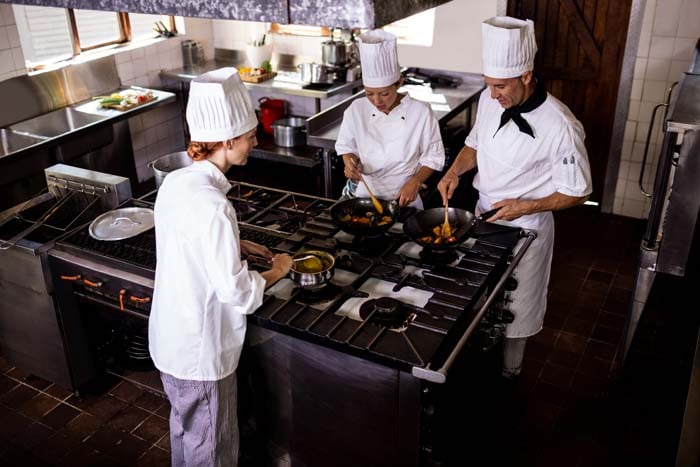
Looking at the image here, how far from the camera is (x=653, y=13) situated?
5.11 meters

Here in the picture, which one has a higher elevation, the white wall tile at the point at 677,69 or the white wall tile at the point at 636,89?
the white wall tile at the point at 677,69

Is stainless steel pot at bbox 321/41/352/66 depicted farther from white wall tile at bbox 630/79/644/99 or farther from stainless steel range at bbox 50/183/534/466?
stainless steel range at bbox 50/183/534/466

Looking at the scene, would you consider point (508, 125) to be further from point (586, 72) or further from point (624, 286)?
point (586, 72)

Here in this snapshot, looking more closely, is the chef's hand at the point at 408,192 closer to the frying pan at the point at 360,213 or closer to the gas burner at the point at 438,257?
the frying pan at the point at 360,213

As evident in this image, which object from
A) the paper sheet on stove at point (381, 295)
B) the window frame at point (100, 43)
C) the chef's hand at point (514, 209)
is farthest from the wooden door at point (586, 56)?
the paper sheet on stove at point (381, 295)

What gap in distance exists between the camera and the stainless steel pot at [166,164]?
12.1 ft

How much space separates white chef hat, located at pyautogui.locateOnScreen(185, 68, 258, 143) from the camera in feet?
7.77

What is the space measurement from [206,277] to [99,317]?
129 centimetres

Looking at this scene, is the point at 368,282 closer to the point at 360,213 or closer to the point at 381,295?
the point at 381,295

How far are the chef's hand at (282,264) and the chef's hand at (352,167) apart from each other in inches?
42.4

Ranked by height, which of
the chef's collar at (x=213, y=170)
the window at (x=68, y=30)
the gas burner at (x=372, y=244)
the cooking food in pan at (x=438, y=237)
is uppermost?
the window at (x=68, y=30)

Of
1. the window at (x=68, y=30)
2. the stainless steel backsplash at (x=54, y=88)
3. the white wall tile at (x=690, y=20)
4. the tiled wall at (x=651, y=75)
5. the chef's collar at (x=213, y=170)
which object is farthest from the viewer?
the window at (x=68, y=30)

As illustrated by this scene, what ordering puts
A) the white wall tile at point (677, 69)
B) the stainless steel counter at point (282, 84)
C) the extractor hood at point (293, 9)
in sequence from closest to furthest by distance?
the extractor hood at point (293, 9)
the white wall tile at point (677, 69)
the stainless steel counter at point (282, 84)

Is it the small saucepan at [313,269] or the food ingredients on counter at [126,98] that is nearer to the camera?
the small saucepan at [313,269]
